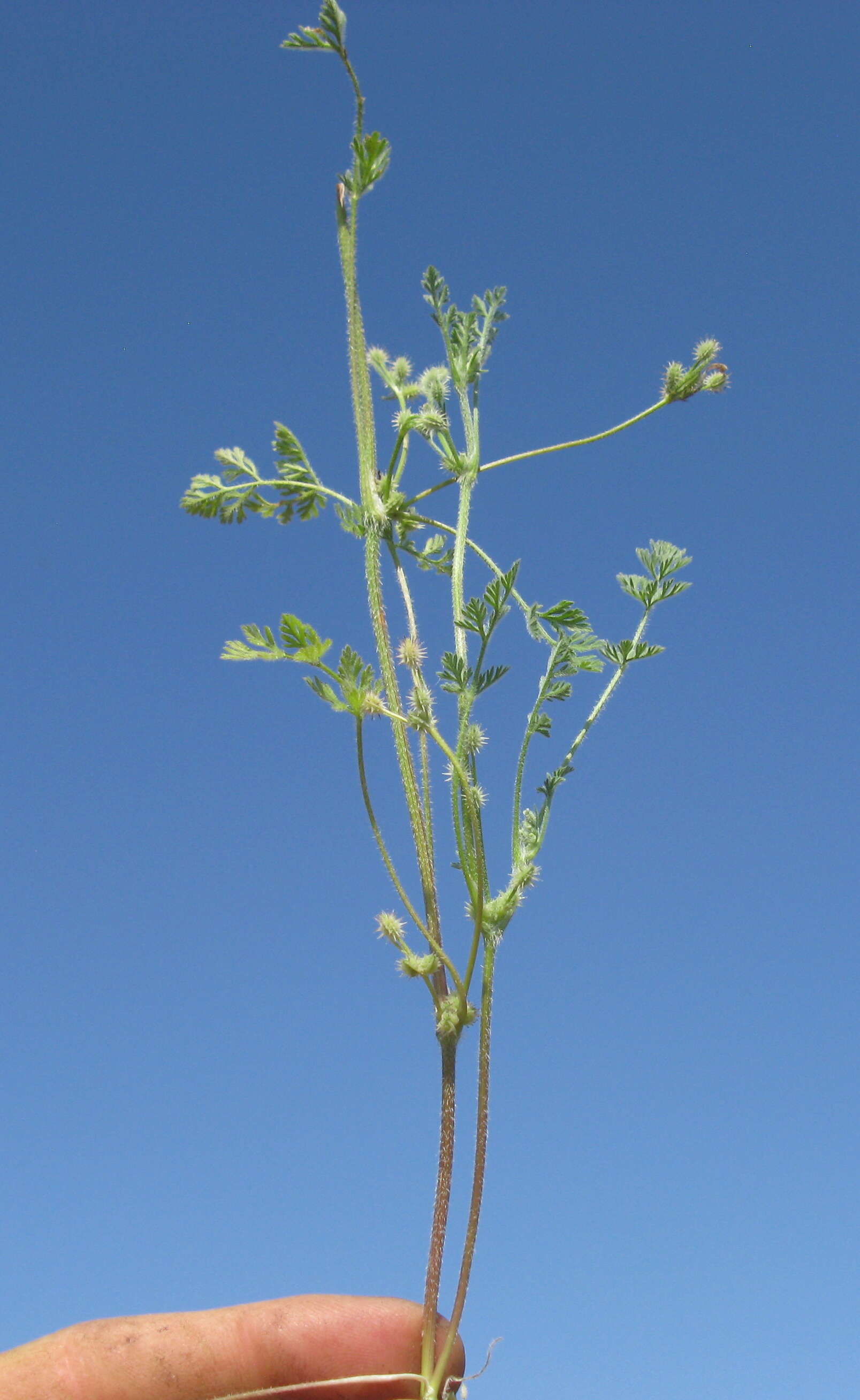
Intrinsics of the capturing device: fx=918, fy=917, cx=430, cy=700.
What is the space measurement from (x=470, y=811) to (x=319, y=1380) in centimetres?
190

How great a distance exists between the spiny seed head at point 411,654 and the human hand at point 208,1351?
1896mm

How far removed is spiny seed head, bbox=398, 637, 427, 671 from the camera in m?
2.41

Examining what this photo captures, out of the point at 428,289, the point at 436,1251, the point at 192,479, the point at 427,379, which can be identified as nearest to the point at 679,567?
the point at 427,379

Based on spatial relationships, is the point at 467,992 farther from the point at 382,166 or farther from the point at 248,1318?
the point at 382,166

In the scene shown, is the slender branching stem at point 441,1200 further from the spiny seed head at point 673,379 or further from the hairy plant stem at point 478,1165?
the spiny seed head at point 673,379

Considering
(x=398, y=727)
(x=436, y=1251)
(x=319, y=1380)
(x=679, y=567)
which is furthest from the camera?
(x=319, y=1380)

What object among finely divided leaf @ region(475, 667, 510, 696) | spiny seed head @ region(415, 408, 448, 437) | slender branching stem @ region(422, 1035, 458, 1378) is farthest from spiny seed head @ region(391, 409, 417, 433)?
slender branching stem @ region(422, 1035, 458, 1378)

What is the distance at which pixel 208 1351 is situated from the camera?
2.87m

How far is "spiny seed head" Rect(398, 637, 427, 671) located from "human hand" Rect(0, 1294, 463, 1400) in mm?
1896

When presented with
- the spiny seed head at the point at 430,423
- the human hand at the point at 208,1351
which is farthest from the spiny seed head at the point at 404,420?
the human hand at the point at 208,1351

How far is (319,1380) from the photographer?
9.04 ft

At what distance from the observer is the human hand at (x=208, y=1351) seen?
273 cm

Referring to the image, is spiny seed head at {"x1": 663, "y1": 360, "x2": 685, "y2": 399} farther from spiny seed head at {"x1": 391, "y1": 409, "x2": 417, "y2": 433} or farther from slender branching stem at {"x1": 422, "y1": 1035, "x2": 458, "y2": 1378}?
slender branching stem at {"x1": 422, "y1": 1035, "x2": 458, "y2": 1378}

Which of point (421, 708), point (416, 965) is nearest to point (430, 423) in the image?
point (421, 708)
